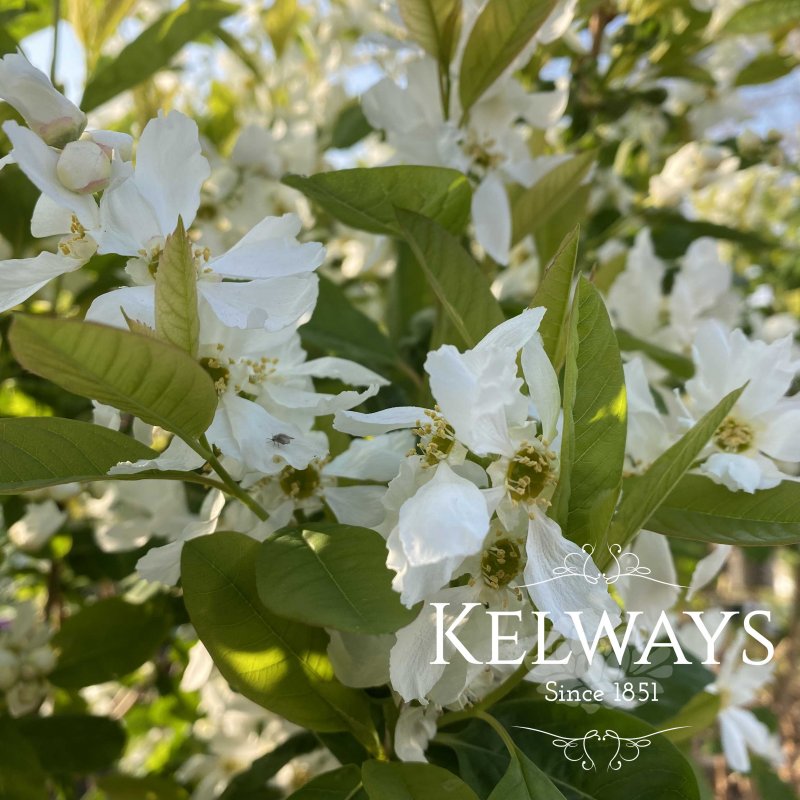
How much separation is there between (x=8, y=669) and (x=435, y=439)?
742 mm

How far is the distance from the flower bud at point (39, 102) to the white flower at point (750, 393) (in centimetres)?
56

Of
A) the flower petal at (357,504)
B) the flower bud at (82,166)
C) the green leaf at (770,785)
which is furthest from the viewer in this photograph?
Result: the green leaf at (770,785)

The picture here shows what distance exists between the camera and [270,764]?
91 cm

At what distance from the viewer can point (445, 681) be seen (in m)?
0.62

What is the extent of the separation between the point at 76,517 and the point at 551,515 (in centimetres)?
101

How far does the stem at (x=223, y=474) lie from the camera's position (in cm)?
61

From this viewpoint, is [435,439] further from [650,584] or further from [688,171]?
[688,171]

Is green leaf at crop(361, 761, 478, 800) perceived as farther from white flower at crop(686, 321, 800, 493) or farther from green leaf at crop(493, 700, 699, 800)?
white flower at crop(686, 321, 800, 493)

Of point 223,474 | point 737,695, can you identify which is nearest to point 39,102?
point 223,474

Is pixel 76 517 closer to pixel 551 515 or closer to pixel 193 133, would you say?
pixel 193 133

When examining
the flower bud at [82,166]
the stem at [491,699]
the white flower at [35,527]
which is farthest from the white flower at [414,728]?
the white flower at [35,527]

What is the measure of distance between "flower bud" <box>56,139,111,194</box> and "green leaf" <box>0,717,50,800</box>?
65 centimetres

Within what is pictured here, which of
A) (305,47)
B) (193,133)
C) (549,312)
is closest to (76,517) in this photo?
(193,133)

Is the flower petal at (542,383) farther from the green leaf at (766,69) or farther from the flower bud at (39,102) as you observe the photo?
the green leaf at (766,69)
